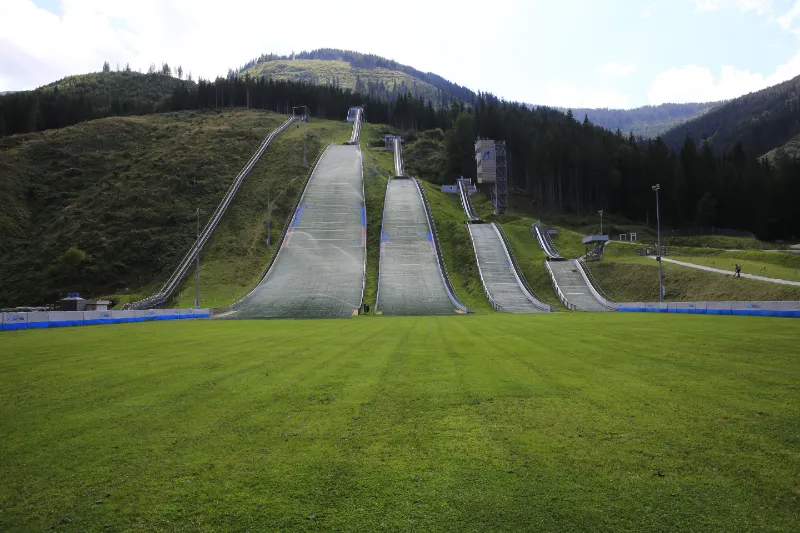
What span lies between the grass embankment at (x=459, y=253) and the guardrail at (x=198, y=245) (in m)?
25.3

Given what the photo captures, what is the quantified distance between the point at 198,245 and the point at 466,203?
45.0m

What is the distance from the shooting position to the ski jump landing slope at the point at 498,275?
4240 cm

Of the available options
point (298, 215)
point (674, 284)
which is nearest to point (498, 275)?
point (674, 284)

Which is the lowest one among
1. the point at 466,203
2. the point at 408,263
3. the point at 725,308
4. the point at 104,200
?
the point at 725,308

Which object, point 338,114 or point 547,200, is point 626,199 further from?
point 338,114

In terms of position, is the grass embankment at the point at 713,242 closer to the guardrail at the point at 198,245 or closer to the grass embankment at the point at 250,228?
the grass embankment at the point at 250,228

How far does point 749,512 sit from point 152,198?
72809 mm

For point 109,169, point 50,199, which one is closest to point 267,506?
point 50,199

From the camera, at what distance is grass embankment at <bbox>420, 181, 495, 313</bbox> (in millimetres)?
45562

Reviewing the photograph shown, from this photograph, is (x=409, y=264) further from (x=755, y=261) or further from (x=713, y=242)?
(x=713, y=242)

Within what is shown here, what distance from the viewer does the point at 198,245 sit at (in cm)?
4734

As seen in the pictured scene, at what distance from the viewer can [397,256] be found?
55750mm

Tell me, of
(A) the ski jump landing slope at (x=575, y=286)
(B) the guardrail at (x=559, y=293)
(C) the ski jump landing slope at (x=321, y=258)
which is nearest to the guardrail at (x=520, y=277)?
(B) the guardrail at (x=559, y=293)

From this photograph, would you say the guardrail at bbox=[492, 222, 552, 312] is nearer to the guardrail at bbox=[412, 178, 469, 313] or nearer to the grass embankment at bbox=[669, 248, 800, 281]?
the guardrail at bbox=[412, 178, 469, 313]
